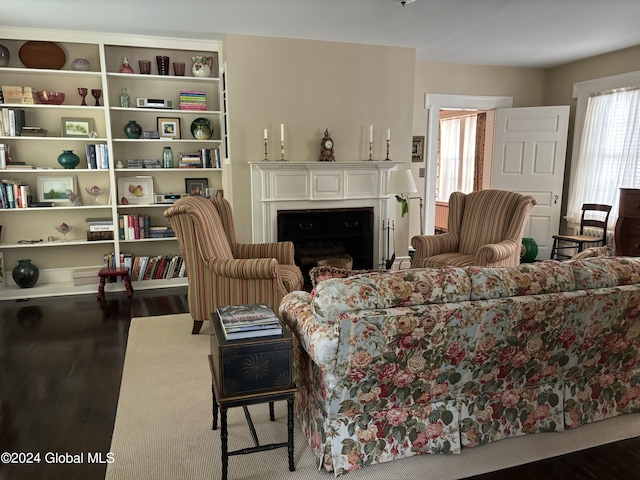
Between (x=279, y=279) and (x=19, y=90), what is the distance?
330 cm

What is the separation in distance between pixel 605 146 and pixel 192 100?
15.8 ft

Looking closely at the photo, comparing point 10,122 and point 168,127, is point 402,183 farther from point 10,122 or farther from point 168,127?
point 10,122

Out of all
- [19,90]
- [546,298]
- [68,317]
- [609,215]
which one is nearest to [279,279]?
[546,298]

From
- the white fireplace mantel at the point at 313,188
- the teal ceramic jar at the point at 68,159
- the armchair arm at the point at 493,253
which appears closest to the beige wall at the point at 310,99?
the white fireplace mantel at the point at 313,188

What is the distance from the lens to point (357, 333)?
67.2 inches

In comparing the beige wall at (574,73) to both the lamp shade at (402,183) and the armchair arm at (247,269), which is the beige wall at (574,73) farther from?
the armchair arm at (247,269)

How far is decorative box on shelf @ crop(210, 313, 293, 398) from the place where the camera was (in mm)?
1737

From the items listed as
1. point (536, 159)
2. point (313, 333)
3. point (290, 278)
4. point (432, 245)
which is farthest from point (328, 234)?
point (313, 333)

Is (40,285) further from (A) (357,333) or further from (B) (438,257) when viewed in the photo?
(A) (357,333)

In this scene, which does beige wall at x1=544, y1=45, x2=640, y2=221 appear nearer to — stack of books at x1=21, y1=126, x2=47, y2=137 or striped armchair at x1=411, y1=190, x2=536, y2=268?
striped armchair at x1=411, y1=190, x2=536, y2=268

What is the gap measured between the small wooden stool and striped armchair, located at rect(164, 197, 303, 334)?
1468mm

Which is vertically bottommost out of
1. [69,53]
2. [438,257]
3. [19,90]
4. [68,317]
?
[68,317]

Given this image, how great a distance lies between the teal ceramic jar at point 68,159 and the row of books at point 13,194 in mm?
409

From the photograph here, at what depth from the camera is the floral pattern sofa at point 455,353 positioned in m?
1.76
